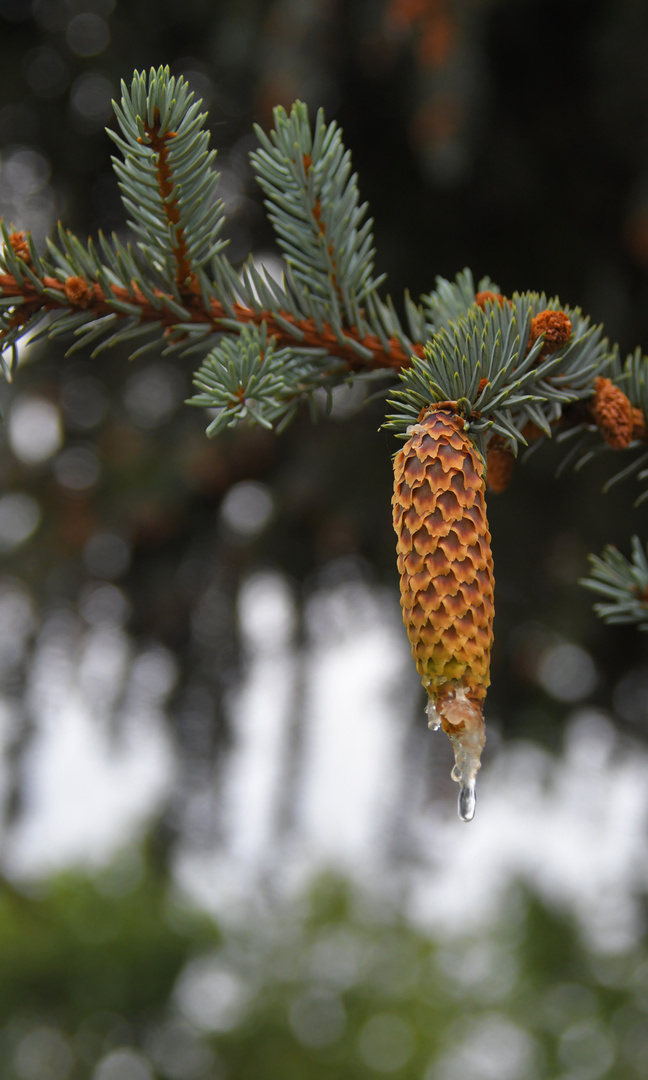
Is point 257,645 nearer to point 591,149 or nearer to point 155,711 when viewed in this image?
point 155,711

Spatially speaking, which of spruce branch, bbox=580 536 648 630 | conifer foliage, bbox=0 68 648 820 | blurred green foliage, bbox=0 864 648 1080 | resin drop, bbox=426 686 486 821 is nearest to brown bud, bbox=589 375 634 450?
conifer foliage, bbox=0 68 648 820

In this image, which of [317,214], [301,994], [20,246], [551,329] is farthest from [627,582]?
[301,994]

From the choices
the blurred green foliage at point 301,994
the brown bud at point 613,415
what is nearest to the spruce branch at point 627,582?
the brown bud at point 613,415

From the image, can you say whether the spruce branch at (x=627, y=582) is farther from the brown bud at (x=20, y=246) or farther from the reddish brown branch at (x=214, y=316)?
the brown bud at (x=20, y=246)

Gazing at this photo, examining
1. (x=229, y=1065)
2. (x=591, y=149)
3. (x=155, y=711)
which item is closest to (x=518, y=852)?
(x=155, y=711)

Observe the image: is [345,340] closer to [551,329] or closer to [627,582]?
[551,329]

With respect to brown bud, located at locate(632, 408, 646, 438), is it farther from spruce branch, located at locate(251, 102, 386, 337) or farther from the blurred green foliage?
the blurred green foliage
